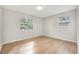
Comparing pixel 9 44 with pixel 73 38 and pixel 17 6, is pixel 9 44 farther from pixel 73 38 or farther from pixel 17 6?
pixel 73 38

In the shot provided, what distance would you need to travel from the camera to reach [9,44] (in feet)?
4.24

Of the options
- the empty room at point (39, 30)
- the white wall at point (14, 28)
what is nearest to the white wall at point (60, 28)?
the empty room at point (39, 30)

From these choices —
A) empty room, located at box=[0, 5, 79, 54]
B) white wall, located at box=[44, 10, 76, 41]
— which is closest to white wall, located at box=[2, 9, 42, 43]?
empty room, located at box=[0, 5, 79, 54]

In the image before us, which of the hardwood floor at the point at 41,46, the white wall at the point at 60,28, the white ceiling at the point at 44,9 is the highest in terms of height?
the white ceiling at the point at 44,9

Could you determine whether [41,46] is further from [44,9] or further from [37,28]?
[44,9]

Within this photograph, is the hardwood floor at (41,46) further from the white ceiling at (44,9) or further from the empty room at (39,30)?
the white ceiling at (44,9)

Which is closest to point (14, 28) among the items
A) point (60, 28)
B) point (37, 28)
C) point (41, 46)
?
point (37, 28)

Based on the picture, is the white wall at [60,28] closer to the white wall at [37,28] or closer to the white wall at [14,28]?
the white wall at [37,28]

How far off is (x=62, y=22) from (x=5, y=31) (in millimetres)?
793

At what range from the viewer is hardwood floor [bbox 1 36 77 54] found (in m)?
1.30

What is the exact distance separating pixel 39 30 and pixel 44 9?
1.00 ft

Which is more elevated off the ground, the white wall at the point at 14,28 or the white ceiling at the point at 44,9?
the white ceiling at the point at 44,9

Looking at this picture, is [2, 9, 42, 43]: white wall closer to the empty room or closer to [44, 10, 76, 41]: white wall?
the empty room

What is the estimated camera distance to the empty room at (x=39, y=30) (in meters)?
1.29
